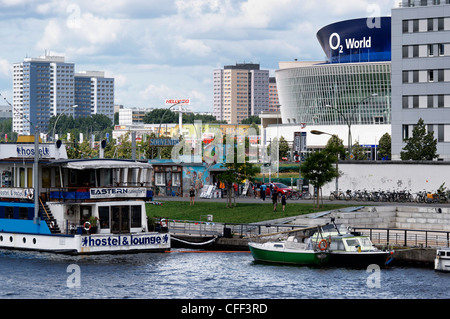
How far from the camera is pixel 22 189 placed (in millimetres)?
54062

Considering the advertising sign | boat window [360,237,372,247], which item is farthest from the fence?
the advertising sign

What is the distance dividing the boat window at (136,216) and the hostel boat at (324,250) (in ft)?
23.3

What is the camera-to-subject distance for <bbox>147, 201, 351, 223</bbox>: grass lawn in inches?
2516

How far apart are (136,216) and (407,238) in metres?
17.4

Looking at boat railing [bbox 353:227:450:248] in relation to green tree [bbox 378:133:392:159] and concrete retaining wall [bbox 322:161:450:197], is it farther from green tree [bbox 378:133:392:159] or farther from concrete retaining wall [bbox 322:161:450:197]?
green tree [bbox 378:133:392:159]

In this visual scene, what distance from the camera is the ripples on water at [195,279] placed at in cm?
4094

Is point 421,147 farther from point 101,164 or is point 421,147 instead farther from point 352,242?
point 101,164

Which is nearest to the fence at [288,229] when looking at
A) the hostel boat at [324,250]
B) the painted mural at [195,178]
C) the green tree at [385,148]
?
the hostel boat at [324,250]

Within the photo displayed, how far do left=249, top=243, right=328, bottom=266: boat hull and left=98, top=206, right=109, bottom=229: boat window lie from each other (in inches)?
349

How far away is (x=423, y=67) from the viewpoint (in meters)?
96.2

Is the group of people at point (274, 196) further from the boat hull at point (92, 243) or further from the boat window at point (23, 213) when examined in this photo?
the boat window at point (23, 213)

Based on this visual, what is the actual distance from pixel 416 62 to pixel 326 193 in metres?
26.0

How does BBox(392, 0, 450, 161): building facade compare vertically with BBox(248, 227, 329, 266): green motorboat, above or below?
above
